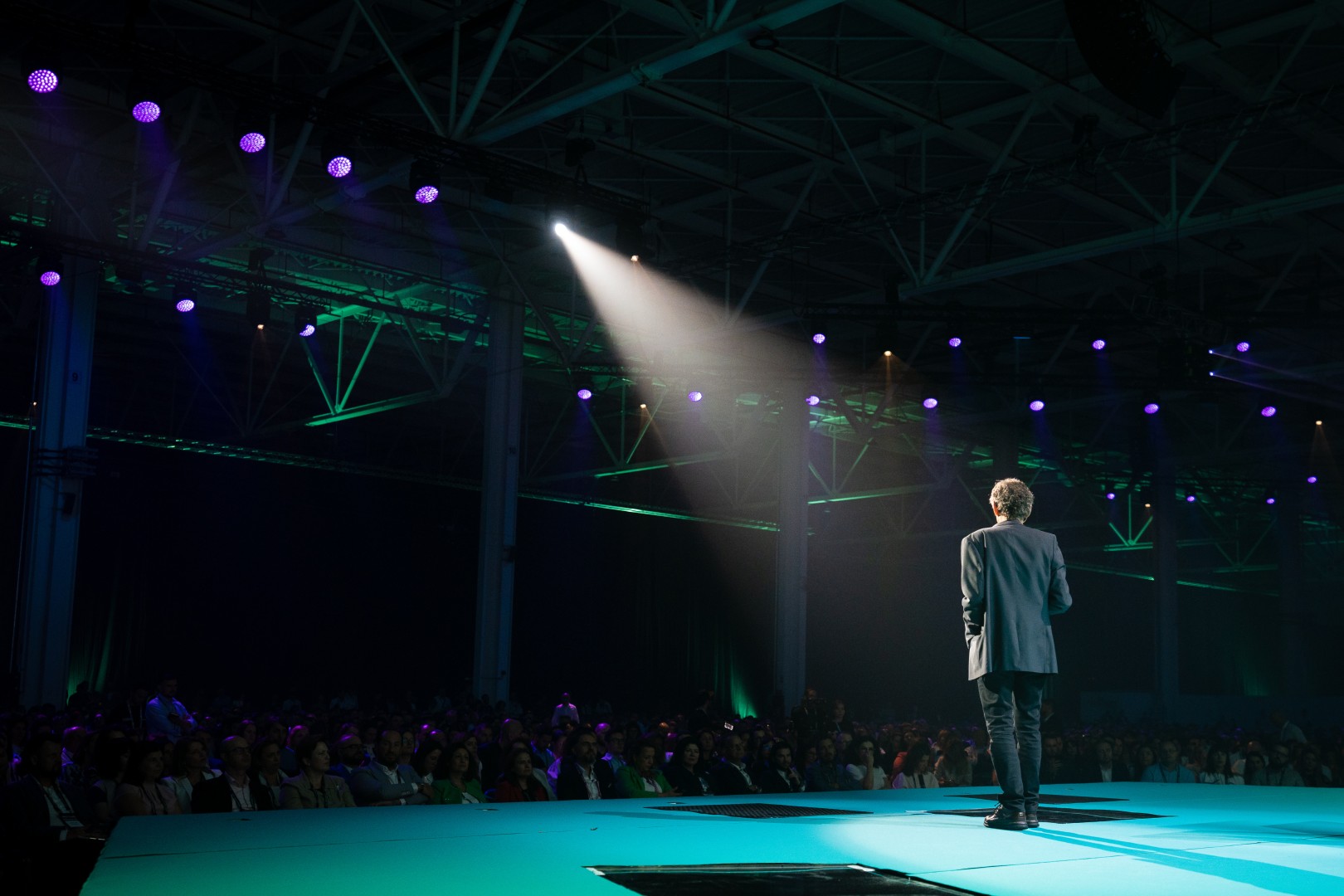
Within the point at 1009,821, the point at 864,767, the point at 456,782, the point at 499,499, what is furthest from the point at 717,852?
the point at 499,499

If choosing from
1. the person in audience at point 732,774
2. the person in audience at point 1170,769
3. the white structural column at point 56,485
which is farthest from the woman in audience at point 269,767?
the person in audience at point 1170,769

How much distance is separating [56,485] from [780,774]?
367 inches

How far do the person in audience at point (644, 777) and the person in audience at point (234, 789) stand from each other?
2.63m

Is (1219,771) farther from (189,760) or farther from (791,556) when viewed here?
(189,760)

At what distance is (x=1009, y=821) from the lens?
15.5ft

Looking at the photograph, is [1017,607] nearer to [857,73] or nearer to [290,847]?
[290,847]

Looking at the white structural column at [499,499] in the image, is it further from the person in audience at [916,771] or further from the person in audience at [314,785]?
the person in audience at [314,785]

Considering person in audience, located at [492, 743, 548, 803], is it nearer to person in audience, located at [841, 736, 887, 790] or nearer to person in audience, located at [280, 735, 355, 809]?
person in audience, located at [280, 735, 355, 809]

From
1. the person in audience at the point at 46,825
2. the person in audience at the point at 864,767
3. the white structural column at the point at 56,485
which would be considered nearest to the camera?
the person in audience at the point at 46,825

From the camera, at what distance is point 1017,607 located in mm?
4828

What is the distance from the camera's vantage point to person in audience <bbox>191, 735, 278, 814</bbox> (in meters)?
6.80

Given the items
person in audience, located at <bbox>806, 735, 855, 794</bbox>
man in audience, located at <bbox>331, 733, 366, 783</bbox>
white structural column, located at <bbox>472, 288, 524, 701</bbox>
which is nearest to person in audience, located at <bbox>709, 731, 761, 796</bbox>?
person in audience, located at <bbox>806, 735, 855, 794</bbox>

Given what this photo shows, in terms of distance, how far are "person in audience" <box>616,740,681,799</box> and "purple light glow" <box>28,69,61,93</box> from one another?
6.83m

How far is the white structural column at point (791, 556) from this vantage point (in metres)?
19.7
